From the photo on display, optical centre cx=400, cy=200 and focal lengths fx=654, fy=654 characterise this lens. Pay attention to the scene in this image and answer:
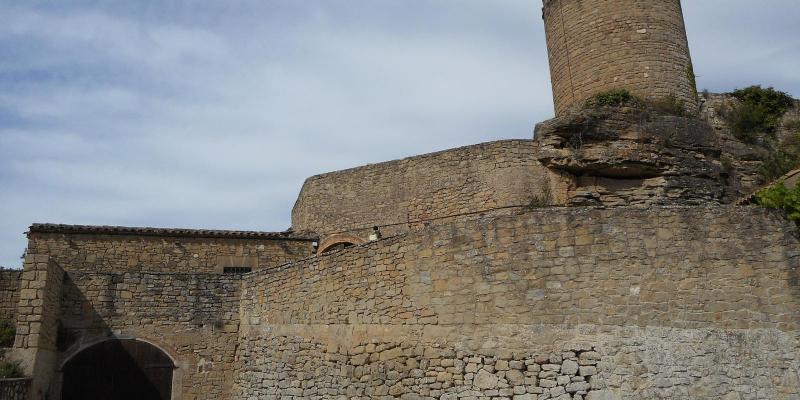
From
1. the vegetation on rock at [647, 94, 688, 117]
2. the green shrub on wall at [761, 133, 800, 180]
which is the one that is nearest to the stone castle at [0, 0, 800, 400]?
the vegetation on rock at [647, 94, 688, 117]

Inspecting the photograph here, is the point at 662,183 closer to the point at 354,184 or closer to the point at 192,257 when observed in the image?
the point at 354,184

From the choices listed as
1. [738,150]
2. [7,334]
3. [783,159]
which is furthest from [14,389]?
[783,159]

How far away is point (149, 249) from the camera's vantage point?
58.9ft

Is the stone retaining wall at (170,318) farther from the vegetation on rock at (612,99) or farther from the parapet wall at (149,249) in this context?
the vegetation on rock at (612,99)

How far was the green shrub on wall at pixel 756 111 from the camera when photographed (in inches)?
614

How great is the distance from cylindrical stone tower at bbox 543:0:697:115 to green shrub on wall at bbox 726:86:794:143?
1.11m

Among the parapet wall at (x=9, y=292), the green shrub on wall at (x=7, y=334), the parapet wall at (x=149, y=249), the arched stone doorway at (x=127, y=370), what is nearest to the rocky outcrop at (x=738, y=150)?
the parapet wall at (x=149, y=249)

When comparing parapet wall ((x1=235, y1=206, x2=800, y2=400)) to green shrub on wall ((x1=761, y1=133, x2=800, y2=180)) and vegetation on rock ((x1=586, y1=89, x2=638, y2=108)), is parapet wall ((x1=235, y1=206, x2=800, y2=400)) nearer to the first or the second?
green shrub on wall ((x1=761, y1=133, x2=800, y2=180))

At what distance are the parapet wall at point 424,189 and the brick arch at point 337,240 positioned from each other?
209mm

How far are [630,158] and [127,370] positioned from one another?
456 inches

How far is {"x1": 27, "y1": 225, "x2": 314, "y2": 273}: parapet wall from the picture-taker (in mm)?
17484

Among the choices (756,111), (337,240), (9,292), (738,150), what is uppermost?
(756,111)

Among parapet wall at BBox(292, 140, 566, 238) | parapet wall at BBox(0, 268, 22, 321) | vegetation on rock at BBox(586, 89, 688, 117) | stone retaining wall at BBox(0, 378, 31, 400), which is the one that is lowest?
stone retaining wall at BBox(0, 378, 31, 400)

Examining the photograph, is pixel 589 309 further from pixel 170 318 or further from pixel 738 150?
pixel 170 318
